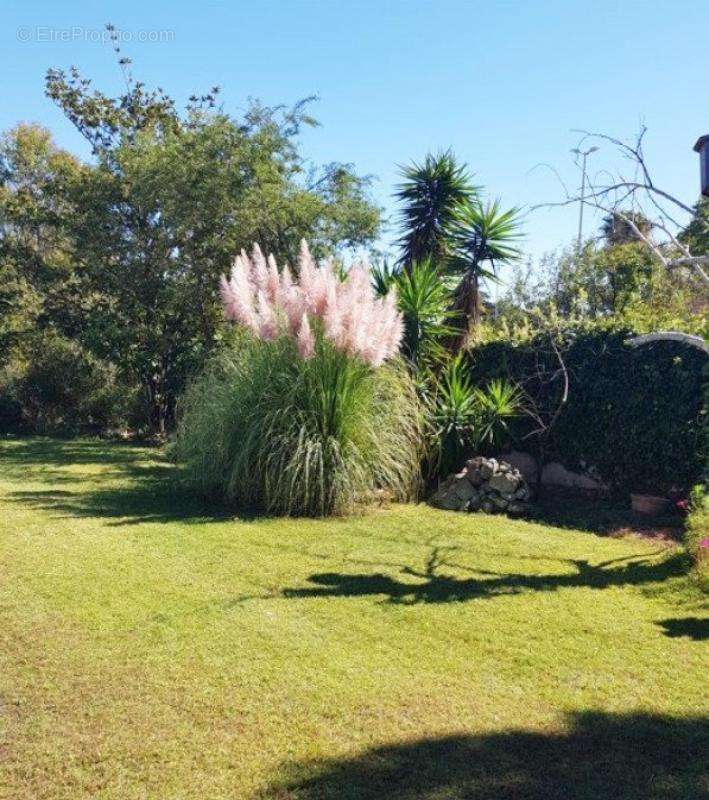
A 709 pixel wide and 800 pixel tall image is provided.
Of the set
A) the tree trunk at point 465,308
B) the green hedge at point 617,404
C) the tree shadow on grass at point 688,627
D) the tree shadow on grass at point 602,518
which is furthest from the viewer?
the tree trunk at point 465,308

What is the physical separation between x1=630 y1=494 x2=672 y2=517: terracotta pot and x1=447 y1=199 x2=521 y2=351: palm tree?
3359mm

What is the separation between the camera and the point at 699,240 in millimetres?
13641

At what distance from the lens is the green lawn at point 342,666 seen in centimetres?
275

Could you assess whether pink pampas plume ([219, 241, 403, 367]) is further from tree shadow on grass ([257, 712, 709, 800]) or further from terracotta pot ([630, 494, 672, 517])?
tree shadow on grass ([257, 712, 709, 800])

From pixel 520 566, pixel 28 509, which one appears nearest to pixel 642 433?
pixel 520 566

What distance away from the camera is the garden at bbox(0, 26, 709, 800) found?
298cm

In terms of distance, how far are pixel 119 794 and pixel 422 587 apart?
2.77 m

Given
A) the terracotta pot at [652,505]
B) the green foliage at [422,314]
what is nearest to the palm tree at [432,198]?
the green foliage at [422,314]

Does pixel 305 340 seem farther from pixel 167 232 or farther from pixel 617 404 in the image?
pixel 167 232

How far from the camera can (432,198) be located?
35.7 ft

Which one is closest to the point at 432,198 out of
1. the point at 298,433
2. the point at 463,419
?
the point at 463,419

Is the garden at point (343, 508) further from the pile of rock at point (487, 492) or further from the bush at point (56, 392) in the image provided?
the bush at point (56, 392)

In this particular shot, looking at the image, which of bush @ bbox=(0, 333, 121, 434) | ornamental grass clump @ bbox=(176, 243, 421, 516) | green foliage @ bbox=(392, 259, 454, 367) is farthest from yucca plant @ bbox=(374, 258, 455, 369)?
bush @ bbox=(0, 333, 121, 434)

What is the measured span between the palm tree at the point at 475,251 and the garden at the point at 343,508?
4 centimetres
